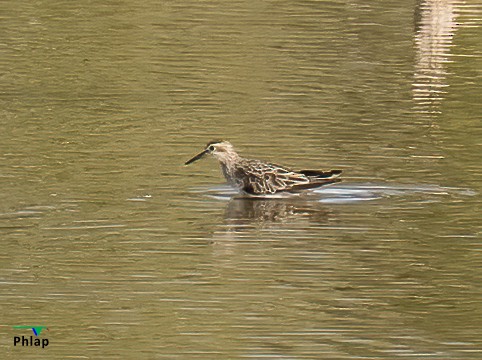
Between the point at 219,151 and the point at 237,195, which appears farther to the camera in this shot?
the point at 219,151

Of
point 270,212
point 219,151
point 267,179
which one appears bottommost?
point 270,212

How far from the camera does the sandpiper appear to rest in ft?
44.2

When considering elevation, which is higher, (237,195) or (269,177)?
(269,177)

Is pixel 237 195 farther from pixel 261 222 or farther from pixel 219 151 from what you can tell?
pixel 261 222

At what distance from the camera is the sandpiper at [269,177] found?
1347cm

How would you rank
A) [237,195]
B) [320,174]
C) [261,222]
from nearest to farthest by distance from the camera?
[261,222] → [320,174] → [237,195]

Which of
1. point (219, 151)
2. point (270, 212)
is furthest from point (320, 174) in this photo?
point (219, 151)

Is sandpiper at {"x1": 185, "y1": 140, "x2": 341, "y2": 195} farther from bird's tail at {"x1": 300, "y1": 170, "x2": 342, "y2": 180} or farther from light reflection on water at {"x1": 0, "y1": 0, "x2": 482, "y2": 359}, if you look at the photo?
light reflection on water at {"x1": 0, "y1": 0, "x2": 482, "y2": 359}

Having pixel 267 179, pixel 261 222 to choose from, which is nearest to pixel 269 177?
pixel 267 179

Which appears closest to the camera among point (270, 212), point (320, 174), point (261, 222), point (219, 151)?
point (261, 222)

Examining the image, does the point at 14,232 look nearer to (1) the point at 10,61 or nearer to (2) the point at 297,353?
(2) the point at 297,353

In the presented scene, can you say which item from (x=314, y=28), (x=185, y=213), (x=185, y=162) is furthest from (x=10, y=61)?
(x=185, y=213)

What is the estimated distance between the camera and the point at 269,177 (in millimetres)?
13547

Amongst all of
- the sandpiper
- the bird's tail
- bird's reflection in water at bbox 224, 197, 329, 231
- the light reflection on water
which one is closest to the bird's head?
the sandpiper
